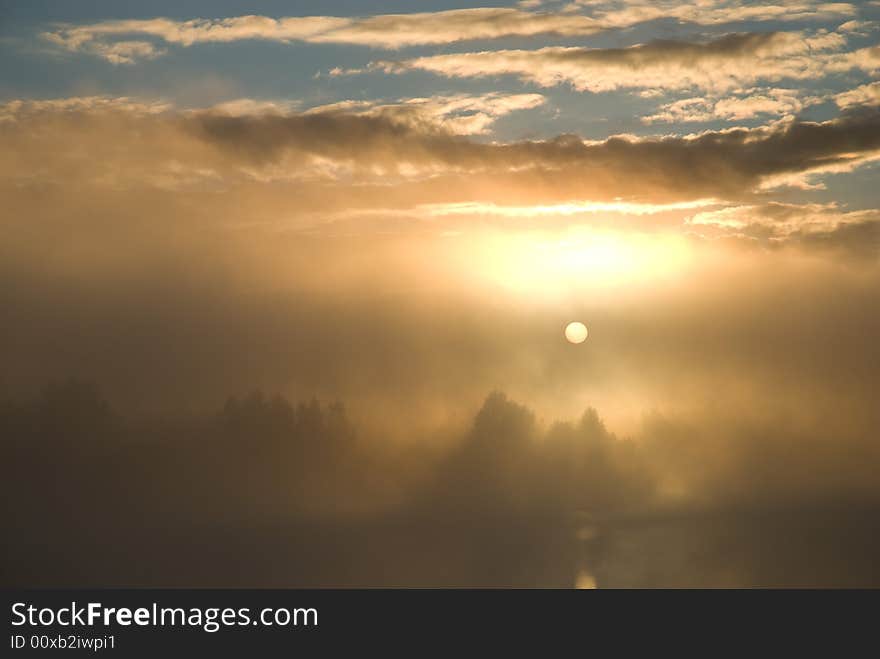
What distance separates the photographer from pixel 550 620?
4762 centimetres

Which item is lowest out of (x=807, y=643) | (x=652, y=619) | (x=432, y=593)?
(x=807, y=643)

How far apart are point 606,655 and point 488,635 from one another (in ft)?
18.9

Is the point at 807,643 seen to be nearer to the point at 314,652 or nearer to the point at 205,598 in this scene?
the point at 314,652

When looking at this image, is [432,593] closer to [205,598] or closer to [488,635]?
[488,635]

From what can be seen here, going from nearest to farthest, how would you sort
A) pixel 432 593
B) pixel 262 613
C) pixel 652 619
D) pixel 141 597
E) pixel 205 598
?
pixel 262 613 → pixel 141 597 → pixel 205 598 → pixel 652 619 → pixel 432 593

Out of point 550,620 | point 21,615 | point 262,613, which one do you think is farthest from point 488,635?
point 21,615

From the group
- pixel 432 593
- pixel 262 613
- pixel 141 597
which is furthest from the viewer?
pixel 432 593

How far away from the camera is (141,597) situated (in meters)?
39.1

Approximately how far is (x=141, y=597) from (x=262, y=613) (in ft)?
20.9

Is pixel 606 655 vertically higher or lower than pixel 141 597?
lower

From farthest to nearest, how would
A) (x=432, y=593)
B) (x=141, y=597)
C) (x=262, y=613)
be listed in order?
(x=432, y=593)
(x=141, y=597)
(x=262, y=613)

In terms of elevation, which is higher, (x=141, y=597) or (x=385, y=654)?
(x=141, y=597)

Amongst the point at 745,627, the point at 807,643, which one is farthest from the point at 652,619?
the point at 807,643

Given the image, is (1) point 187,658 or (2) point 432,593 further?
(2) point 432,593
